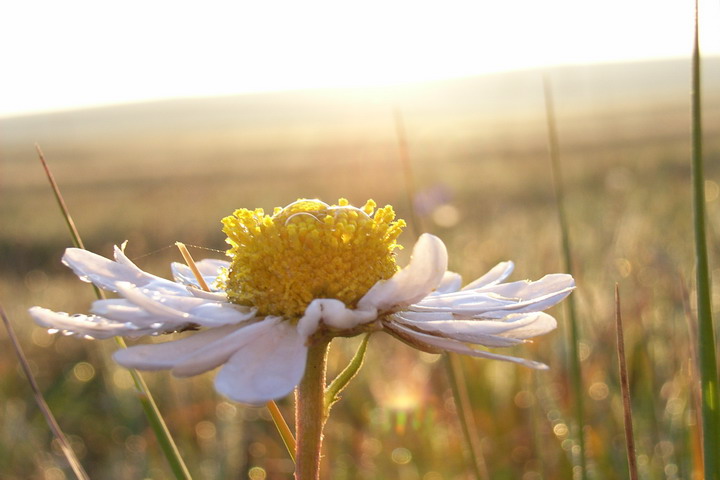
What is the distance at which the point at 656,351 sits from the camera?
1.82m

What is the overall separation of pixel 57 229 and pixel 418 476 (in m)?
6.04

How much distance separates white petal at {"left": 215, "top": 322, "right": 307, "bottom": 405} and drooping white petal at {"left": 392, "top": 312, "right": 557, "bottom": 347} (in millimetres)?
138

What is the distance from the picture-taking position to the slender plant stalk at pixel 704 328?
0.72 metres

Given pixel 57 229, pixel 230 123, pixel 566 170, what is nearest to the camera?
pixel 57 229

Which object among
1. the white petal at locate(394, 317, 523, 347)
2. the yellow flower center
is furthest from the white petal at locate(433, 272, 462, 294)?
the white petal at locate(394, 317, 523, 347)

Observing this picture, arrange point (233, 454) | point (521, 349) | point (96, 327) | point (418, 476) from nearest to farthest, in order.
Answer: point (96, 327)
point (418, 476)
point (233, 454)
point (521, 349)

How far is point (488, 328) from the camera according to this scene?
30.8 inches

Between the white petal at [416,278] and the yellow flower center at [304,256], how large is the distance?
0.08m

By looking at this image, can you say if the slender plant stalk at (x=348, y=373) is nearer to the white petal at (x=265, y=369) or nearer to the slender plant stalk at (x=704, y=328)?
the white petal at (x=265, y=369)

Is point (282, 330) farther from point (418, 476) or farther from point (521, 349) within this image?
point (521, 349)

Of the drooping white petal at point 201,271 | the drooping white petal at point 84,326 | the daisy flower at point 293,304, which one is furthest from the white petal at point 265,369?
the drooping white petal at point 201,271

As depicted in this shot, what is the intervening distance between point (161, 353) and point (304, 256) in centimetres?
23

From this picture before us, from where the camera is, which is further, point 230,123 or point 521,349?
point 230,123

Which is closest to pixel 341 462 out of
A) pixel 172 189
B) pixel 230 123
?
pixel 172 189
